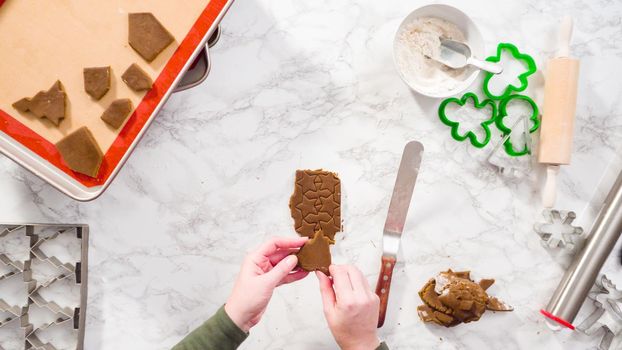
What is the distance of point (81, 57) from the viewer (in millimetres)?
778

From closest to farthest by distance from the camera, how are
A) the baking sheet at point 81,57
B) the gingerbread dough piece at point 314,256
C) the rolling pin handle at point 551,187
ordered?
the baking sheet at point 81,57
the gingerbread dough piece at point 314,256
the rolling pin handle at point 551,187

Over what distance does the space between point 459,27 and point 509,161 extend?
284mm

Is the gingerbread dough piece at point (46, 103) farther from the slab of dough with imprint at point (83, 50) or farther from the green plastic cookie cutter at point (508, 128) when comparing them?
the green plastic cookie cutter at point (508, 128)

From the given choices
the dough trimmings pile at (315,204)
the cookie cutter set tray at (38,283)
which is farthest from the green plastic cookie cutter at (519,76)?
the cookie cutter set tray at (38,283)

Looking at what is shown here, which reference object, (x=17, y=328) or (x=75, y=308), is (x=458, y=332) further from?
(x=17, y=328)

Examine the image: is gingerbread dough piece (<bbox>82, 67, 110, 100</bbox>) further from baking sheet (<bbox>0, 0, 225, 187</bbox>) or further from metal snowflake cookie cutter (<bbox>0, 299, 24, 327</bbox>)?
metal snowflake cookie cutter (<bbox>0, 299, 24, 327</bbox>)

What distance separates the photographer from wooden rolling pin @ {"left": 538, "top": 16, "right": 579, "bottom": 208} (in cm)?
97

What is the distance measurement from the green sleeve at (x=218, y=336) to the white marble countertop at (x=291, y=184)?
13 cm

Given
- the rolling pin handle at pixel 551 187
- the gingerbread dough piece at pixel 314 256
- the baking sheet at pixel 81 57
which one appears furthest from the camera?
the rolling pin handle at pixel 551 187

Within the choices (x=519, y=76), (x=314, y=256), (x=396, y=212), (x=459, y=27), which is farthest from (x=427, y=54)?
(x=314, y=256)

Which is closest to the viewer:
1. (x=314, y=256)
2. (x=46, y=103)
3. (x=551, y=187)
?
(x=46, y=103)

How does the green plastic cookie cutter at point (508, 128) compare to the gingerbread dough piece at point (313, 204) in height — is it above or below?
above

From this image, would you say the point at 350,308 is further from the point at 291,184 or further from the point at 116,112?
the point at 116,112

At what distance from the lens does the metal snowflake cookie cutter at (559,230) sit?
1013mm
